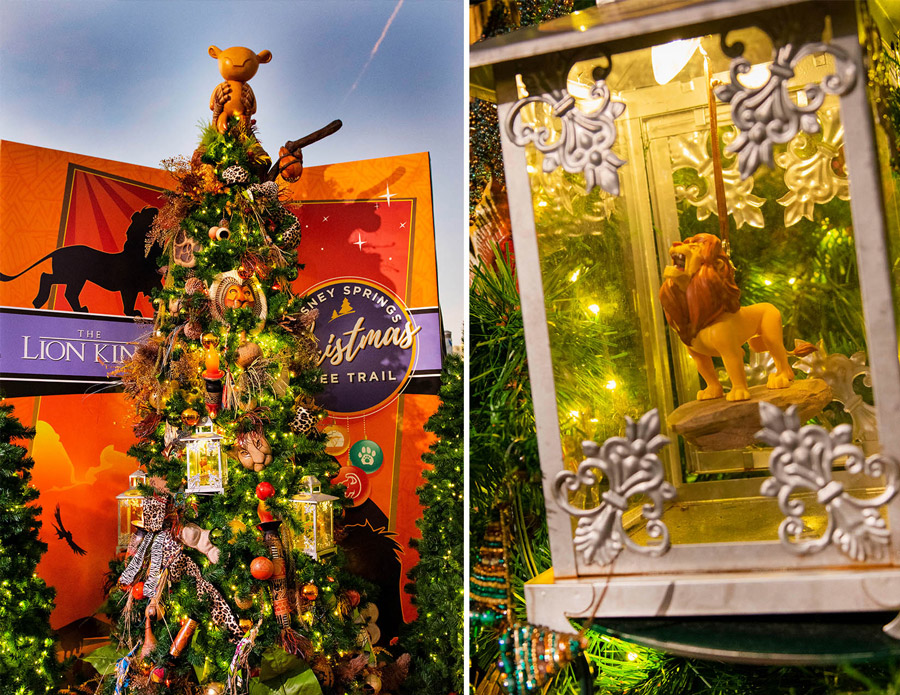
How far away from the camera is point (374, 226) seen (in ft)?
8.66

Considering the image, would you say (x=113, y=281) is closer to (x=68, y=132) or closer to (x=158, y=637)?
(x=68, y=132)

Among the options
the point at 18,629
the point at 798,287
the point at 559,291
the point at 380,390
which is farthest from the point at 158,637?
the point at 798,287

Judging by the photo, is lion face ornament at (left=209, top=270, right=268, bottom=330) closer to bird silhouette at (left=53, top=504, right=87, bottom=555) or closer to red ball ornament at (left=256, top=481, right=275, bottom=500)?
red ball ornament at (left=256, top=481, right=275, bottom=500)

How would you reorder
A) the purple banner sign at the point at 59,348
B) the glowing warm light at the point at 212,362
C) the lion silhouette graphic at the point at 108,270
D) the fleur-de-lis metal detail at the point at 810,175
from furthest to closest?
the lion silhouette graphic at the point at 108,270
the purple banner sign at the point at 59,348
the glowing warm light at the point at 212,362
the fleur-de-lis metal detail at the point at 810,175

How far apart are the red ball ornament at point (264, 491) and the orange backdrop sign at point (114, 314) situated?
0.71 m

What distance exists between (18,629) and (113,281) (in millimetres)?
1253

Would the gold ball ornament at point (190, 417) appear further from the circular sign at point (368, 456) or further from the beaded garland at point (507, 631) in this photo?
the beaded garland at point (507, 631)

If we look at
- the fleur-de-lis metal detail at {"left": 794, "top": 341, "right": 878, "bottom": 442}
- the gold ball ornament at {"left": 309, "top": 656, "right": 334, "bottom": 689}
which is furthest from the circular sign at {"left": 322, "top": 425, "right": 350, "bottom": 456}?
the fleur-de-lis metal detail at {"left": 794, "top": 341, "right": 878, "bottom": 442}

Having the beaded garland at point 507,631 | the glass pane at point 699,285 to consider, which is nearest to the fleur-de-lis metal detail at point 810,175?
the glass pane at point 699,285

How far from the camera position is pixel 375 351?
260cm

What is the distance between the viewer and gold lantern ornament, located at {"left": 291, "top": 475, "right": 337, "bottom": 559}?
6.35ft

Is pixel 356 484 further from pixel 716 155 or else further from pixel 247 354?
pixel 716 155

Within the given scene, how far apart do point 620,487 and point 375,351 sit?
5.76 ft

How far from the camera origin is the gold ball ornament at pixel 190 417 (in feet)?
6.32
